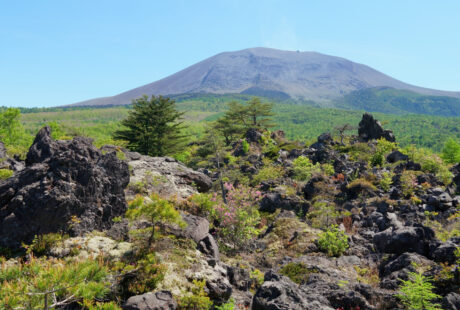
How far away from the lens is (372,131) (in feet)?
104

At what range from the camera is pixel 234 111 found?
142 ft

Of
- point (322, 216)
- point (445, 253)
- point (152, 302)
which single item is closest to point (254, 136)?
point (322, 216)

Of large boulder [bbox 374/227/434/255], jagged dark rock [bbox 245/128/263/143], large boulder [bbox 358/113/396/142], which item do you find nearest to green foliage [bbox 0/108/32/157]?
jagged dark rock [bbox 245/128/263/143]

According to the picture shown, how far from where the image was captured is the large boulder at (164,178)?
11.9 m

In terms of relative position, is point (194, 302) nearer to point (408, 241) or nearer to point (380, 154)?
A: point (408, 241)

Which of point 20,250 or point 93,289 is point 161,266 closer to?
point 93,289

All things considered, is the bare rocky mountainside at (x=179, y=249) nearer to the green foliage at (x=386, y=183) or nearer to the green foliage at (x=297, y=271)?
the green foliage at (x=297, y=271)

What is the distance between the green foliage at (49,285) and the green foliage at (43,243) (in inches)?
55.4

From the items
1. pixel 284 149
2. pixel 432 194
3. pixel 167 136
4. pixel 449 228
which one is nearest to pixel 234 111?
pixel 284 149

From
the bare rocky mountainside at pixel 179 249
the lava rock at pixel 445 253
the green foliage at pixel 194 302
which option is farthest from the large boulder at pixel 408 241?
Answer: the green foliage at pixel 194 302

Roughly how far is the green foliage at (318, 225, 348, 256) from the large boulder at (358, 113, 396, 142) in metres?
24.8

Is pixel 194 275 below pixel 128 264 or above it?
below

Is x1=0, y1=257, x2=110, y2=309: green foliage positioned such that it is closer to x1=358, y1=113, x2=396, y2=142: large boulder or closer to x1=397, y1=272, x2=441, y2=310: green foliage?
x1=397, y1=272, x2=441, y2=310: green foliage

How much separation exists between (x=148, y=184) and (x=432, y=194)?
13568 millimetres
